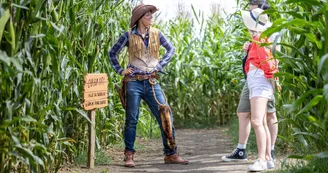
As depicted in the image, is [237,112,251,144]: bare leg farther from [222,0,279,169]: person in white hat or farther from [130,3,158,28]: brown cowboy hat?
[130,3,158,28]: brown cowboy hat

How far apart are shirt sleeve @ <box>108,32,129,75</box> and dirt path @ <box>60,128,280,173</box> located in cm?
92

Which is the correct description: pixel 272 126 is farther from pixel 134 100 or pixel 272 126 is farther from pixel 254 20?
pixel 134 100

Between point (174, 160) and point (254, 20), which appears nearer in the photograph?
point (254, 20)

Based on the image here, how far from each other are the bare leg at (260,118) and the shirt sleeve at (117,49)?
4.41 feet

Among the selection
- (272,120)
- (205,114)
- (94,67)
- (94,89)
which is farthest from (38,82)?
(205,114)

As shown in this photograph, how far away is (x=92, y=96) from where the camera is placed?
5672mm

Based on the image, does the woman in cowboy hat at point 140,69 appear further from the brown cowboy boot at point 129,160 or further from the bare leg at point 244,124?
the bare leg at point 244,124

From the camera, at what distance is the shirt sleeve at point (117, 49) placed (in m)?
6.11

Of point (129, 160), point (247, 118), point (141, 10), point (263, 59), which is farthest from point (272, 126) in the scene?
point (141, 10)

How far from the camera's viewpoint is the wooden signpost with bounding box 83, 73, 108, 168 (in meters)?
5.57

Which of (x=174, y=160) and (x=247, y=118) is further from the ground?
(x=247, y=118)

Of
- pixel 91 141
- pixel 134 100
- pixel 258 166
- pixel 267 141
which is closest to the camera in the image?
pixel 258 166

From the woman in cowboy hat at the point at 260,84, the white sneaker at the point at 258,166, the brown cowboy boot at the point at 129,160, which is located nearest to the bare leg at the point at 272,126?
the woman in cowboy hat at the point at 260,84

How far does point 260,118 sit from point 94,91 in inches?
57.2
